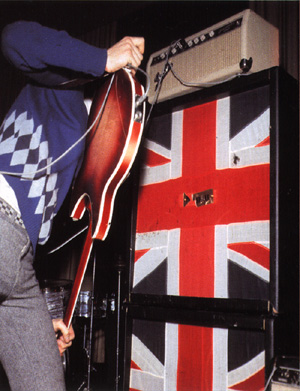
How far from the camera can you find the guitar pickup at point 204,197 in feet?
5.57

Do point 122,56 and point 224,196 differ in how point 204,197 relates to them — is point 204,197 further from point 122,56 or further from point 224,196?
point 122,56

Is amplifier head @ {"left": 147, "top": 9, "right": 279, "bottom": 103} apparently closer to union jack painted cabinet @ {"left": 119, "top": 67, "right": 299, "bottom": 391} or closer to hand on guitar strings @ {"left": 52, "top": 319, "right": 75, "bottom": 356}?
union jack painted cabinet @ {"left": 119, "top": 67, "right": 299, "bottom": 391}

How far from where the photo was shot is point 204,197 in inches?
67.7

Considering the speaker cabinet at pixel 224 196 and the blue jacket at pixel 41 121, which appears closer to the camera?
the blue jacket at pixel 41 121

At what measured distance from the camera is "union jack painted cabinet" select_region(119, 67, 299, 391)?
146 centimetres

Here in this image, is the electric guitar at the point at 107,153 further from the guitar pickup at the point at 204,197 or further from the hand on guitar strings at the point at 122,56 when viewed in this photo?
the guitar pickup at the point at 204,197

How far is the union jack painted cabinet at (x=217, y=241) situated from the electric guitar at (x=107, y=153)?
20.3 inches

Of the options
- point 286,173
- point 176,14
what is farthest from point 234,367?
point 176,14

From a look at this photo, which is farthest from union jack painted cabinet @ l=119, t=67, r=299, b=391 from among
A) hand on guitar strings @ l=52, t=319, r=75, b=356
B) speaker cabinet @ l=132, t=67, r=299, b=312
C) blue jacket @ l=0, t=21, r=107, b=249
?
blue jacket @ l=0, t=21, r=107, b=249

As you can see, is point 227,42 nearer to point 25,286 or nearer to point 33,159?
point 33,159

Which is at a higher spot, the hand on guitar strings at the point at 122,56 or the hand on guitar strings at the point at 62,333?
the hand on guitar strings at the point at 122,56

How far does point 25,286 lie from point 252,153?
975 mm

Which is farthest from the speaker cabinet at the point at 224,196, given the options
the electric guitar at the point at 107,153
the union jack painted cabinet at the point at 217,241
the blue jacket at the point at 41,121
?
the blue jacket at the point at 41,121

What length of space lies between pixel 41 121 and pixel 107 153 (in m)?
0.22
